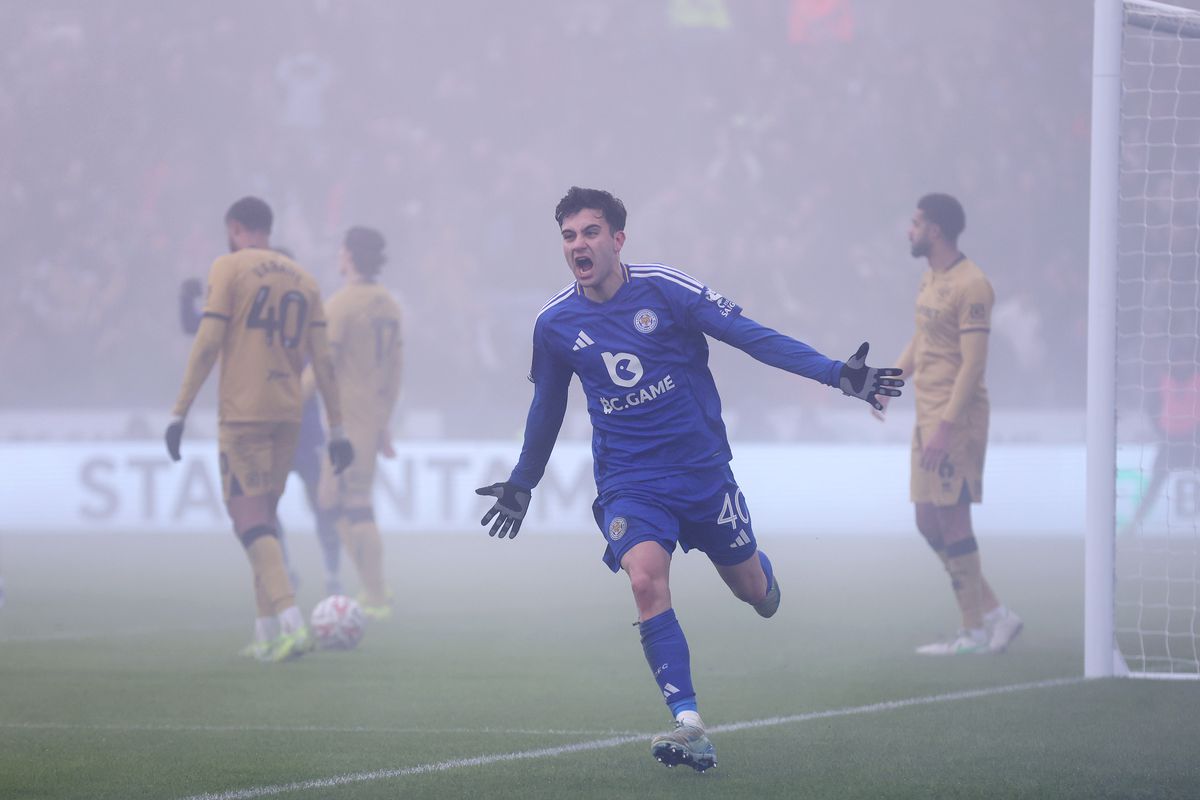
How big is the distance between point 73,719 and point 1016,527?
42.3ft

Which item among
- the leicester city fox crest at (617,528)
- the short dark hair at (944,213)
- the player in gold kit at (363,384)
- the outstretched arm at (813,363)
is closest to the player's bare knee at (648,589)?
the leicester city fox crest at (617,528)

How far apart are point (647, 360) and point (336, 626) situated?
12.5 ft

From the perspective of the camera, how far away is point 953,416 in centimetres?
793

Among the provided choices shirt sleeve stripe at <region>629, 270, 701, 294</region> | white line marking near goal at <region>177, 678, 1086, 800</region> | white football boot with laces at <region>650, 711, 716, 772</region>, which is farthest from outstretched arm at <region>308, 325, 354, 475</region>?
white football boot with laces at <region>650, 711, 716, 772</region>

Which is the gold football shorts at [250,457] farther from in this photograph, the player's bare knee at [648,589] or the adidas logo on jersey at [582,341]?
A: the player's bare knee at [648,589]

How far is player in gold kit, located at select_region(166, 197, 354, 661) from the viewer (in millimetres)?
7625

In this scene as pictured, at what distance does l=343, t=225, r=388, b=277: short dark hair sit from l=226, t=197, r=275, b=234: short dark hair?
180cm

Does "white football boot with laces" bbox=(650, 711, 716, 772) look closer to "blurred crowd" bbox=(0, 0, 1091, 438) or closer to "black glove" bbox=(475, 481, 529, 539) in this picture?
"black glove" bbox=(475, 481, 529, 539)

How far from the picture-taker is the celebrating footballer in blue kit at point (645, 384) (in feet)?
15.8

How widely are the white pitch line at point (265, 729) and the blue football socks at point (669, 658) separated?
871 mm

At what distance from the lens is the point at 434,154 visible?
22.0 metres

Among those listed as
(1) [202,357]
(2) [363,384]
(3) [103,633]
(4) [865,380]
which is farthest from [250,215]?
(4) [865,380]

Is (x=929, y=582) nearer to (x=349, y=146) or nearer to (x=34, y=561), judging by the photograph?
(x=34, y=561)

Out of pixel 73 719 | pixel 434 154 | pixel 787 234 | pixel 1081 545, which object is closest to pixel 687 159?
pixel 787 234
